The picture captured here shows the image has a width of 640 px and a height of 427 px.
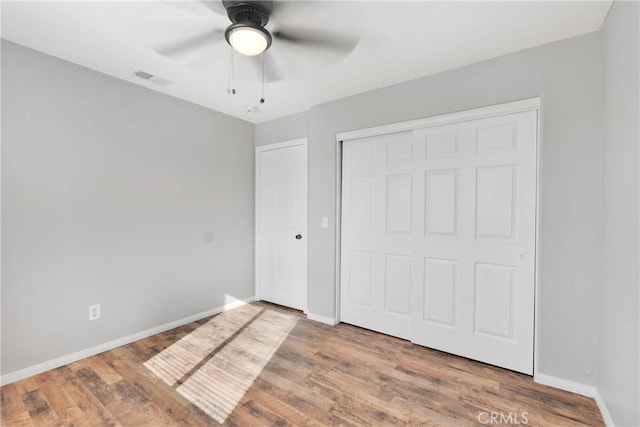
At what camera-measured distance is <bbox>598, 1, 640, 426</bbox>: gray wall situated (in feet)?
4.66

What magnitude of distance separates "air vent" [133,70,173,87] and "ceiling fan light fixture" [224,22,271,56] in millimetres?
1558

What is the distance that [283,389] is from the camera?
2061 millimetres

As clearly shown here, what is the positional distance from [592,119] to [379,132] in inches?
62.9

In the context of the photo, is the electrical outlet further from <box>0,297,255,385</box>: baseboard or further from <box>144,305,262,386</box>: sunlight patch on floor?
<box>144,305,262,386</box>: sunlight patch on floor

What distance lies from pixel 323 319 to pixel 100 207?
251cm

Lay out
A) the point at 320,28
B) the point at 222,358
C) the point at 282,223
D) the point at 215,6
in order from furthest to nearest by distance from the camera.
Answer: the point at 282,223, the point at 222,358, the point at 320,28, the point at 215,6

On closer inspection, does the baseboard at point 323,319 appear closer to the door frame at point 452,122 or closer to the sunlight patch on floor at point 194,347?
the door frame at point 452,122

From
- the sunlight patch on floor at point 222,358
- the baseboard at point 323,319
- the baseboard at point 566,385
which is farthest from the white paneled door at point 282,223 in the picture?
the baseboard at point 566,385

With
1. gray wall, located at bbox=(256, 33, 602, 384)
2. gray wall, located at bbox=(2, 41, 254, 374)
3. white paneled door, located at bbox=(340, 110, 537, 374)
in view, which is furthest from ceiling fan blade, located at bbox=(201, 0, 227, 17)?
gray wall, located at bbox=(256, 33, 602, 384)

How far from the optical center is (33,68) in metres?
2.25

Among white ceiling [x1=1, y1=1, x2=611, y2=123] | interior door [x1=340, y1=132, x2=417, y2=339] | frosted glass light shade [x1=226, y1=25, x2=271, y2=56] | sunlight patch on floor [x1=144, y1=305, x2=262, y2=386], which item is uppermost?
white ceiling [x1=1, y1=1, x2=611, y2=123]

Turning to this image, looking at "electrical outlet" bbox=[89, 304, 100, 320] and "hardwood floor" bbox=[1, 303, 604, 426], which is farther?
"electrical outlet" bbox=[89, 304, 100, 320]

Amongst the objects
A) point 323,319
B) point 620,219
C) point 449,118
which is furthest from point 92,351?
point 620,219

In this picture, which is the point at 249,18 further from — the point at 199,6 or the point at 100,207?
the point at 100,207
